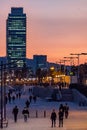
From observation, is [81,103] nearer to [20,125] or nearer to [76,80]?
[20,125]

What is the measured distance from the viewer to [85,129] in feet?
128

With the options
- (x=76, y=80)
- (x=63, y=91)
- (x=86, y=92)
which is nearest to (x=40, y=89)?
(x=76, y=80)

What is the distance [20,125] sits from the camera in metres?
42.7

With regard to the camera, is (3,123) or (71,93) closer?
(3,123)

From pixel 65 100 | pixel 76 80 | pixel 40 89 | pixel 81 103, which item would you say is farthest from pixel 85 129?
pixel 76 80

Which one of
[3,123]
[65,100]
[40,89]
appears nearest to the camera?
[3,123]

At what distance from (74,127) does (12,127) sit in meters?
4.39

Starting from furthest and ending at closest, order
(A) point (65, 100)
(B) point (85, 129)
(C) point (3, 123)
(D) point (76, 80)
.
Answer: (D) point (76, 80) < (A) point (65, 100) < (C) point (3, 123) < (B) point (85, 129)

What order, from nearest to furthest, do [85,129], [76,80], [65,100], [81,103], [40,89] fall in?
1. [85,129]
2. [81,103]
3. [65,100]
4. [40,89]
5. [76,80]

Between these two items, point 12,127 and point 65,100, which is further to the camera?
point 65,100

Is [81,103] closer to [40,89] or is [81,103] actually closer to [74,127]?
[74,127]

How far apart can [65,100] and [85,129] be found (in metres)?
54.4

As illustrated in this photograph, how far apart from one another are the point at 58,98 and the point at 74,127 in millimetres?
52510

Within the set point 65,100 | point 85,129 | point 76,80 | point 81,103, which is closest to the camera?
point 85,129
